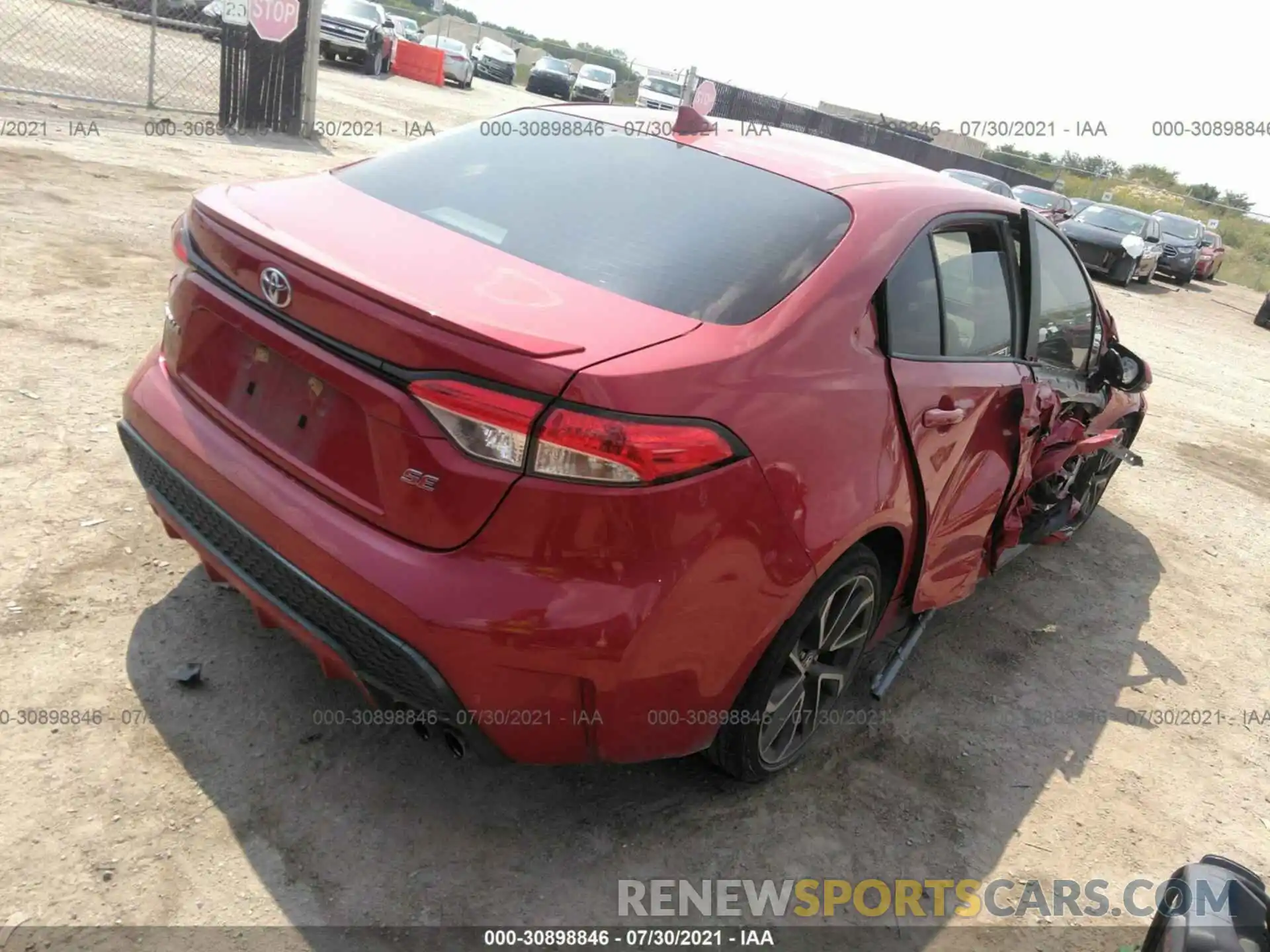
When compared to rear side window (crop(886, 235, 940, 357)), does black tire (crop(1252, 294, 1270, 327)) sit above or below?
below

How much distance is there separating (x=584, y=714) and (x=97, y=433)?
2.85 m

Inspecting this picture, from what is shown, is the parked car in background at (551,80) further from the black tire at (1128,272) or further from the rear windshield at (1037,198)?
the black tire at (1128,272)

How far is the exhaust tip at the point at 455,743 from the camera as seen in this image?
220 cm

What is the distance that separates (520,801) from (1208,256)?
83.8ft

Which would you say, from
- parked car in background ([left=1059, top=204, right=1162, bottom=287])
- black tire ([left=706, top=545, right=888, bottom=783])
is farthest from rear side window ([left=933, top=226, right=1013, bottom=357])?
parked car in background ([left=1059, top=204, right=1162, bottom=287])

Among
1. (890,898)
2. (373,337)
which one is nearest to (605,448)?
(373,337)

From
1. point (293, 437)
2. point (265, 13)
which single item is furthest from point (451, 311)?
point (265, 13)

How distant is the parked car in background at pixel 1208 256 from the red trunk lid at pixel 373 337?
2401 centimetres

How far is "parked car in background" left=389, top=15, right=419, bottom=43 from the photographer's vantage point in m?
30.8

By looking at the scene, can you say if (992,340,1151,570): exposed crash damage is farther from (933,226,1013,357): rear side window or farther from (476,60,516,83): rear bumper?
(476,60,516,83): rear bumper

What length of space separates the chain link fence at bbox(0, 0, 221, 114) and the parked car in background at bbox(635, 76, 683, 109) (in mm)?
13435

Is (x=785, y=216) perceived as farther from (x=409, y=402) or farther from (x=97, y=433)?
(x=97, y=433)

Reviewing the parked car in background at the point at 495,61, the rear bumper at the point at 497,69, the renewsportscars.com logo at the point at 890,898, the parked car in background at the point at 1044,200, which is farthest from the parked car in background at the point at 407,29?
the renewsportscars.com logo at the point at 890,898

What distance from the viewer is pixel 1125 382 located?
427cm
